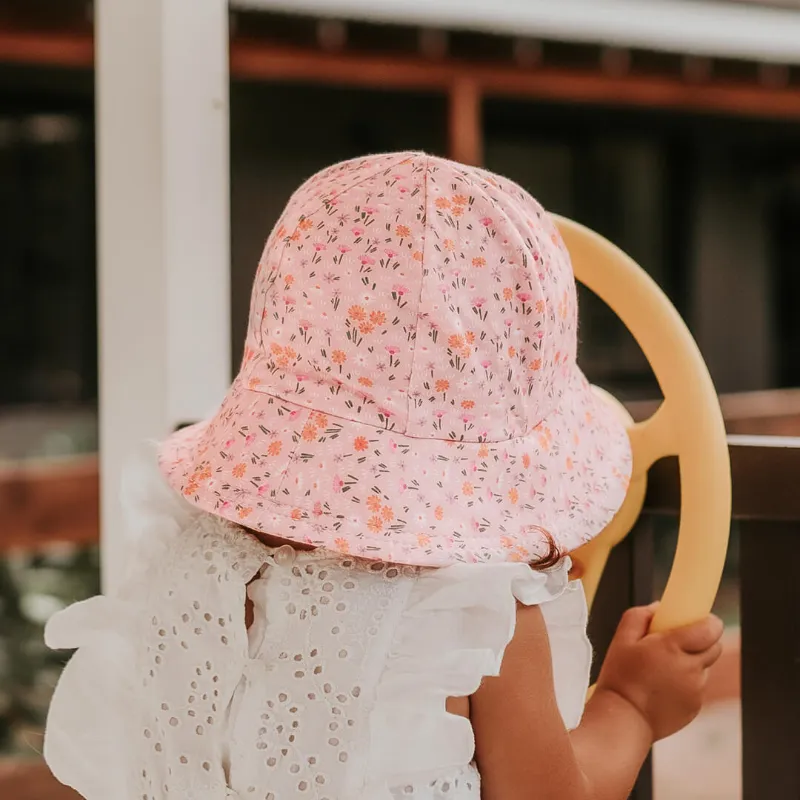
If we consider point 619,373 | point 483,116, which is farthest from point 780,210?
point 483,116

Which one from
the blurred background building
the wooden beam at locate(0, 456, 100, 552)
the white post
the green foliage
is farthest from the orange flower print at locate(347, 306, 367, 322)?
the green foliage

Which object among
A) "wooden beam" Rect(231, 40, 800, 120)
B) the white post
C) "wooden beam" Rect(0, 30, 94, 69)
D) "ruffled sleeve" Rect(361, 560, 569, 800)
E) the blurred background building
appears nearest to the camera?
"ruffled sleeve" Rect(361, 560, 569, 800)

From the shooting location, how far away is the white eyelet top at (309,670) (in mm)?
616

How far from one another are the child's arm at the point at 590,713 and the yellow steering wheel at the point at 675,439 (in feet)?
0.08

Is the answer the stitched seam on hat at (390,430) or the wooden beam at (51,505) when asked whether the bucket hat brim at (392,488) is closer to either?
the stitched seam on hat at (390,430)

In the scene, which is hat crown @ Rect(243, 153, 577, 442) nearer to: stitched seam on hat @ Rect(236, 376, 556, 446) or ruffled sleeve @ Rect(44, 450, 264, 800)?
stitched seam on hat @ Rect(236, 376, 556, 446)

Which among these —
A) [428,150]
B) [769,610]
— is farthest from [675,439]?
[428,150]

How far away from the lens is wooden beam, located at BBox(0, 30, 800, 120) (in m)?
2.12

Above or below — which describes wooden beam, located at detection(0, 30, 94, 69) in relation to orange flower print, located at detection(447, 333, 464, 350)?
above

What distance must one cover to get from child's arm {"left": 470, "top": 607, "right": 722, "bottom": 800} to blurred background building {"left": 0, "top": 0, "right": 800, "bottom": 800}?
0.81m

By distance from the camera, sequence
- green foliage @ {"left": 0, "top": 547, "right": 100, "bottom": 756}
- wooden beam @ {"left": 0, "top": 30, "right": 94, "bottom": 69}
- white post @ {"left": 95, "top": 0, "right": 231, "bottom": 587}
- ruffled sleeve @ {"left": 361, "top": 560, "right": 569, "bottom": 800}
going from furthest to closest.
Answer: wooden beam @ {"left": 0, "top": 30, "right": 94, "bottom": 69} < green foliage @ {"left": 0, "top": 547, "right": 100, "bottom": 756} < white post @ {"left": 95, "top": 0, "right": 231, "bottom": 587} < ruffled sleeve @ {"left": 361, "top": 560, "right": 569, "bottom": 800}

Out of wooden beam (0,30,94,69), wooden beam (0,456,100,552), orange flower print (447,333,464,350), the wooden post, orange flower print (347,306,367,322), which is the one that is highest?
wooden beam (0,30,94,69)

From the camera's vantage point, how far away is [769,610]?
2.48 ft

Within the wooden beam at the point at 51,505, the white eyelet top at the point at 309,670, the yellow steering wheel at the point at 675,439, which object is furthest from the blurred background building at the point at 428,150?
the white eyelet top at the point at 309,670
